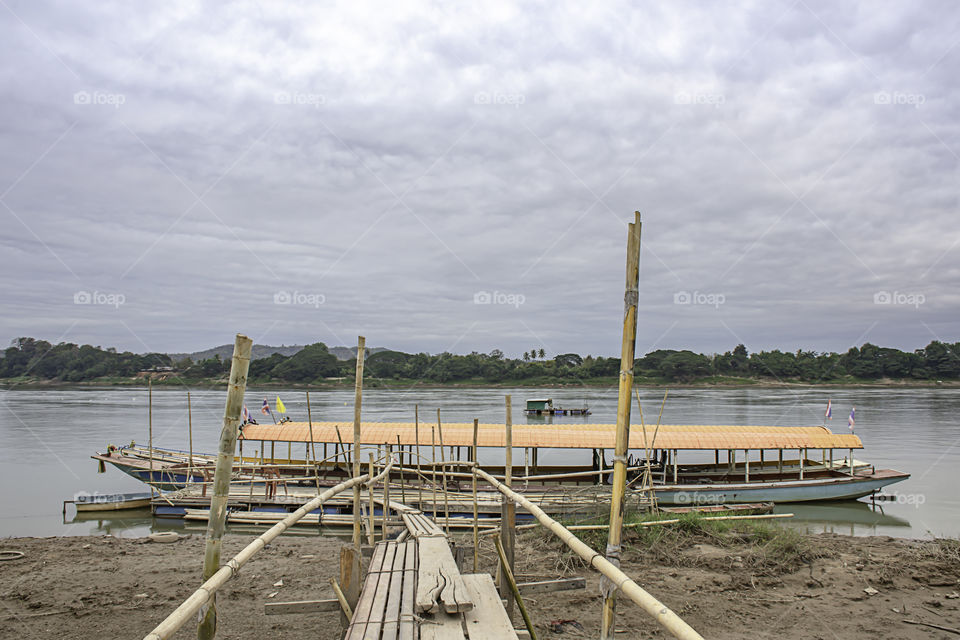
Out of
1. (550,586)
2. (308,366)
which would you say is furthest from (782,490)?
(308,366)

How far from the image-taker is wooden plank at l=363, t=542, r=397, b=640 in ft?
10.7

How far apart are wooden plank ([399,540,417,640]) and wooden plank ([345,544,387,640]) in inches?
7.2

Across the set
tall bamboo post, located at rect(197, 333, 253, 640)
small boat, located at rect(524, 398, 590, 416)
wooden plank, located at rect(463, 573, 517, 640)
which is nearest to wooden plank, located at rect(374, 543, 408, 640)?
wooden plank, located at rect(463, 573, 517, 640)

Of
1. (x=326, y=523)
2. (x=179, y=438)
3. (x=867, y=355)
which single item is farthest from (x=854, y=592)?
(x=867, y=355)

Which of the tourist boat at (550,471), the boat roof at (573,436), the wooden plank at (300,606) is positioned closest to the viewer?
the wooden plank at (300,606)

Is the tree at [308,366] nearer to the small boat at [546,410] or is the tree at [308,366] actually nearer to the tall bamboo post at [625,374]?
the small boat at [546,410]

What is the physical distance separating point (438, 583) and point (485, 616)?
483 millimetres

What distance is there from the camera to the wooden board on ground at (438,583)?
3.34 metres

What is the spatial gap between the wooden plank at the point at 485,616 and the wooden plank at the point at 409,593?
29 centimetres

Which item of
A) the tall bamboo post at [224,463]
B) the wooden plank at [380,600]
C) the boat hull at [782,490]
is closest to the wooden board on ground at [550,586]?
the wooden plank at [380,600]

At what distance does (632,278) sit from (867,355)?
83732 mm

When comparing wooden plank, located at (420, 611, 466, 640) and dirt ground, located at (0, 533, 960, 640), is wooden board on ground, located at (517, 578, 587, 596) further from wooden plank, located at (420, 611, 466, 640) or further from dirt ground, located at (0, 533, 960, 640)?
wooden plank, located at (420, 611, 466, 640)

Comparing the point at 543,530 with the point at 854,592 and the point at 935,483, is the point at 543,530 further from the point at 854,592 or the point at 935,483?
the point at 935,483

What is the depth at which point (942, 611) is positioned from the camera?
254 inches
